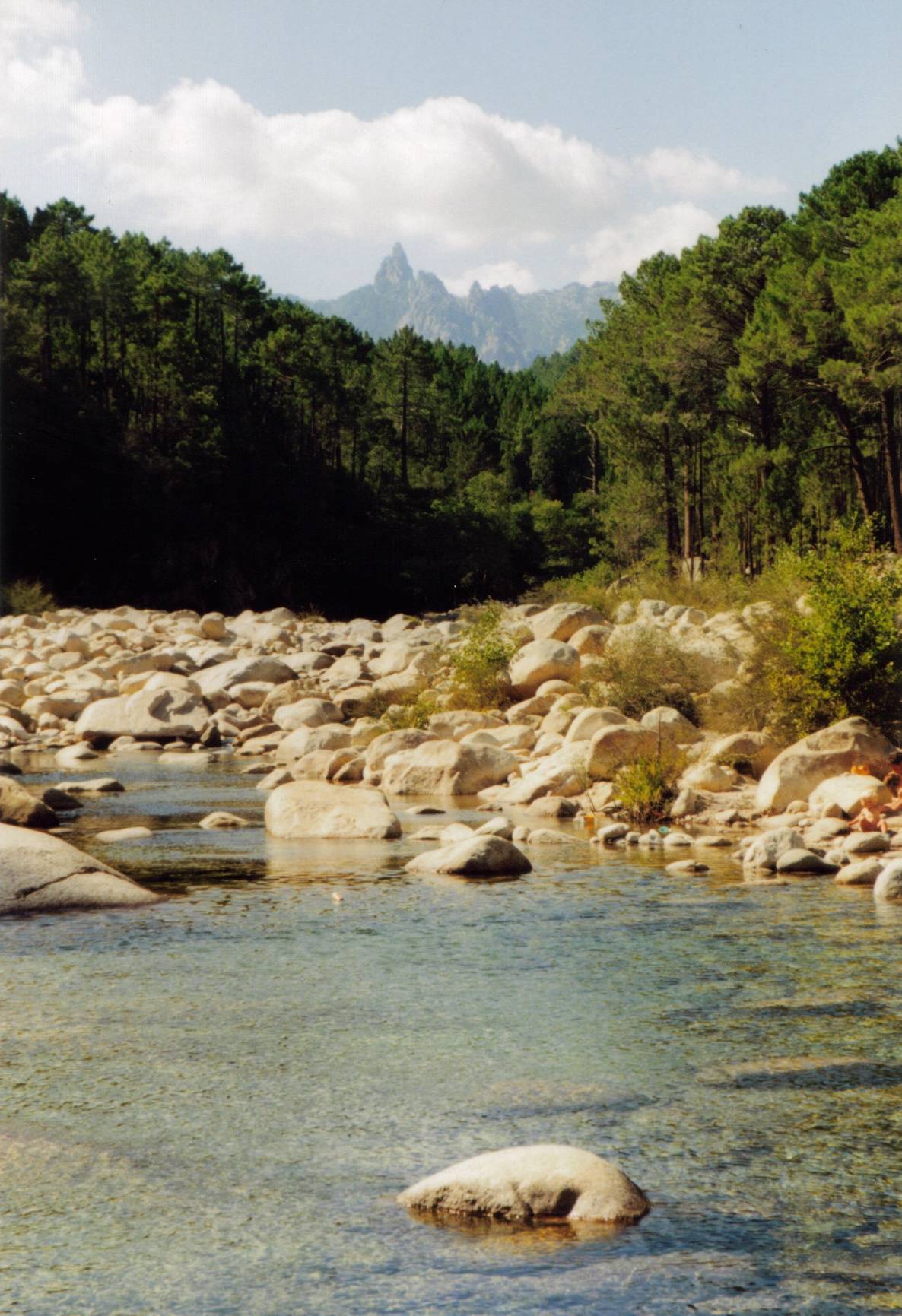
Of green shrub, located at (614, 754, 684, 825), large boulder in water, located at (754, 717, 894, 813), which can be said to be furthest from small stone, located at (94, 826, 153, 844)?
large boulder in water, located at (754, 717, 894, 813)

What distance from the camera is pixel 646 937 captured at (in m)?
7.65

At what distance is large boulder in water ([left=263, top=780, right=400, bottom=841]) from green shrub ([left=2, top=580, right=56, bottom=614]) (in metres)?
32.0

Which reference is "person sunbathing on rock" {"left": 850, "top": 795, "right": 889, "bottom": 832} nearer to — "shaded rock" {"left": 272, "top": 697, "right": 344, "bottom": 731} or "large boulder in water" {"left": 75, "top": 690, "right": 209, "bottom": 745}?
"shaded rock" {"left": 272, "top": 697, "right": 344, "bottom": 731}

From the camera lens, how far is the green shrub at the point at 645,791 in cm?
1216

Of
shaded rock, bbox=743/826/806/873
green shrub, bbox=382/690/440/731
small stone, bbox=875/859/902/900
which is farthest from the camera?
green shrub, bbox=382/690/440/731

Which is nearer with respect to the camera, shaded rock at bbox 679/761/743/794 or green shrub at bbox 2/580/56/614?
shaded rock at bbox 679/761/743/794

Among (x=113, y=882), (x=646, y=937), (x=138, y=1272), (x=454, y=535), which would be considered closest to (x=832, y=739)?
(x=646, y=937)

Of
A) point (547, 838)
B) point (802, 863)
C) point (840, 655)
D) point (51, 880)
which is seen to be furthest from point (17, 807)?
point (840, 655)

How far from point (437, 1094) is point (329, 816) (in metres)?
6.67

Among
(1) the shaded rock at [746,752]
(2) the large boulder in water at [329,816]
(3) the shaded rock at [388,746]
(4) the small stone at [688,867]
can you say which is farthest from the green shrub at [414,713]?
(4) the small stone at [688,867]

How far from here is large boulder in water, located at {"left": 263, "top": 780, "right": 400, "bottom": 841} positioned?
11.4 metres

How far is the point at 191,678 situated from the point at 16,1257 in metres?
19.1

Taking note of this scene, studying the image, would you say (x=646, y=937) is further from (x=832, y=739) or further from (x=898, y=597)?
(x=898, y=597)

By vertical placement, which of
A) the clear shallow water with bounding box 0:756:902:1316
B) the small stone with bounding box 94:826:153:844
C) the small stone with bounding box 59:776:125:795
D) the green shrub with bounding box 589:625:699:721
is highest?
the green shrub with bounding box 589:625:699:721
